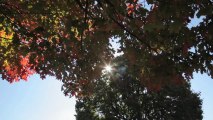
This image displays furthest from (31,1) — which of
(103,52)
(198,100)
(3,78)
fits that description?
(198,100)

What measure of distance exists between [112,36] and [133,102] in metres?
27.0

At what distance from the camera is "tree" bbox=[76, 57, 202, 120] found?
3572 cm

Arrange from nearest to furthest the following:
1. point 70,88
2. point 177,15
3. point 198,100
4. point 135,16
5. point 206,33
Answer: point 177,15, point 206,33, point 135,16, point 70,88, point 198,100

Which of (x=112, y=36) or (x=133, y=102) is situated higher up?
(x=133, y=102)

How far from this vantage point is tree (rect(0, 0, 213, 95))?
7916mm

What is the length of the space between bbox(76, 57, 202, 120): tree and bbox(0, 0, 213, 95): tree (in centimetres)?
2251

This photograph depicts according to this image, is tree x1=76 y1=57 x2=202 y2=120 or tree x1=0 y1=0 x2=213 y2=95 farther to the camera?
tree x1=76 y1=57 x2=202 y2=120

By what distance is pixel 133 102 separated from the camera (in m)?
36.3

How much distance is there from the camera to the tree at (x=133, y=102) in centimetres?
3572

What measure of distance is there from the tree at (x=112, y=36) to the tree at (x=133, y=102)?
22.5m

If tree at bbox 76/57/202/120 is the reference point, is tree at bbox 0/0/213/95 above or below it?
below

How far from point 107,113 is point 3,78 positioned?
24052 millimetres

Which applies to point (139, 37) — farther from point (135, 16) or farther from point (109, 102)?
point (109, 102)

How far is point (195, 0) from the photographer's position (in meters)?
7.20
